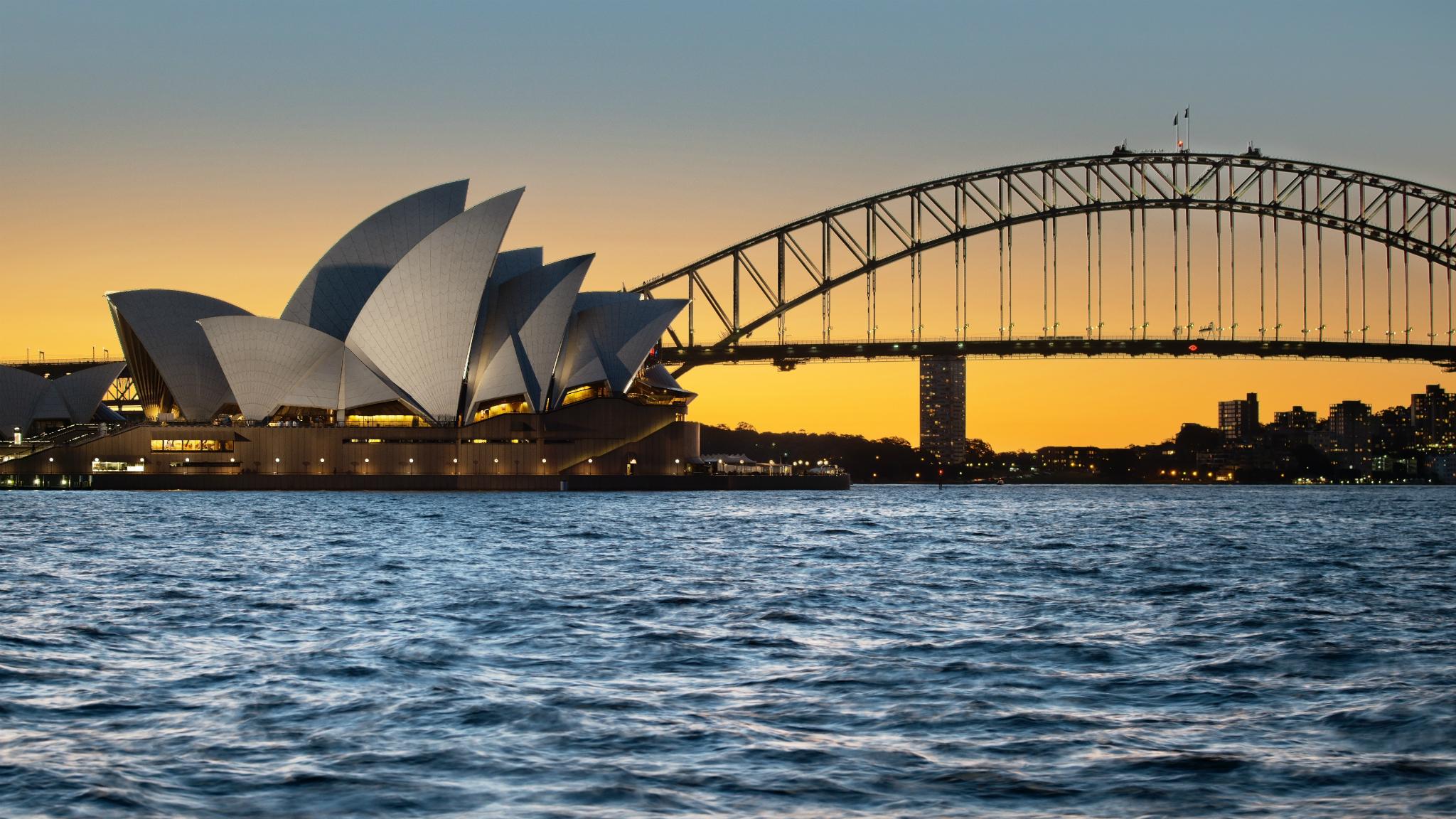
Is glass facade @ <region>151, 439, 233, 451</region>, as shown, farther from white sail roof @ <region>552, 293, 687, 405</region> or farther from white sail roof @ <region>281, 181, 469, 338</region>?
white sail roof @ <region>552, 293, 687, 405</region>

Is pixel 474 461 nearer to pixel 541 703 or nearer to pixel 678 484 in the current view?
pixel 678 484

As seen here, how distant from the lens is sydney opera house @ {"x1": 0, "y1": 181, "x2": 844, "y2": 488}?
8394 centimetres

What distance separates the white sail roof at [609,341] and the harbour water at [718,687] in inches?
2520

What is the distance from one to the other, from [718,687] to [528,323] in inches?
2917

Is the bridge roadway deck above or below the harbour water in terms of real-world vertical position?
above

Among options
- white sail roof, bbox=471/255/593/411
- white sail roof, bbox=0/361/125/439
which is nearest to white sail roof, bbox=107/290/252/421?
white sail roof, bbox=471/255/593/411

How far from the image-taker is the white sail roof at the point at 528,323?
3324 inches

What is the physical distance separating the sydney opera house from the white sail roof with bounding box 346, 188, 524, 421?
0.55ft

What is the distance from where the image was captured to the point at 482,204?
74.1m

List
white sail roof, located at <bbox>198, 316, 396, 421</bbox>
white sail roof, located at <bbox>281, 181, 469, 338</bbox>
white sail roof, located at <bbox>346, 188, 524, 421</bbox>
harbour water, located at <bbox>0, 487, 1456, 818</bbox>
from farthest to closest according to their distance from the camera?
white sail roof, located at <bbox>198, 316, 396, 421</bbox> → white sail roof, located at <bbox>281, 181, 469, 338</bbox> → white sail roof, located at <bbox>346, 188, 524, 421</bbox> → harbour water, located at <bbox>0, 487, 1456, 818</bbox>

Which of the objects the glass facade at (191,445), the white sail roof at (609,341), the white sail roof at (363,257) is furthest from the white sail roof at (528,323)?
the glass facade at (191,445)

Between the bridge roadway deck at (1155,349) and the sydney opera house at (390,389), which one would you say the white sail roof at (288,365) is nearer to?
the sydney opera house at (390,389)

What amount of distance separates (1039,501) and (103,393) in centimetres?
7174

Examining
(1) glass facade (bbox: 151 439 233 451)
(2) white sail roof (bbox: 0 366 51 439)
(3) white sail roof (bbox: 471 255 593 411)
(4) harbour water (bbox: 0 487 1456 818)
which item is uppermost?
(3) white sail roof (bbox: 471 255 593 411)
